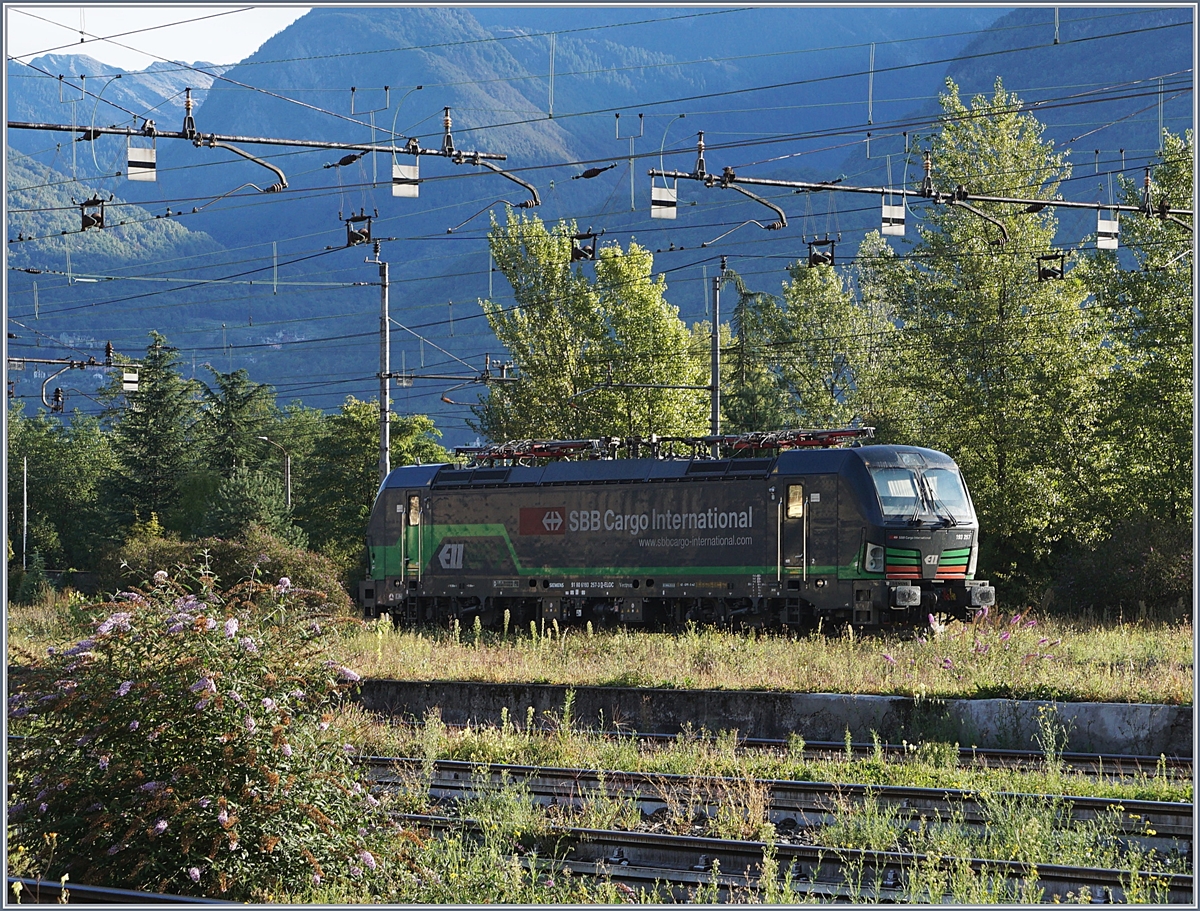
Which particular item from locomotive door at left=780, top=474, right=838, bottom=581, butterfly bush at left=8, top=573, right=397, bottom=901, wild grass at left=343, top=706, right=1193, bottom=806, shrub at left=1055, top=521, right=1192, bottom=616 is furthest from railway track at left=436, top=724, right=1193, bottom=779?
shrub at left=1055, top=521, right=1192, bottom=616

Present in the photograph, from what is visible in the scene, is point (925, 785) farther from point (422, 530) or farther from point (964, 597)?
point (422, 530)

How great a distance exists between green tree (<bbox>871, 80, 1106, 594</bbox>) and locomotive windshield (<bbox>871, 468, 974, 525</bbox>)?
9.72m

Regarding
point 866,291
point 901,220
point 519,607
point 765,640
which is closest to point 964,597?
point 765,640

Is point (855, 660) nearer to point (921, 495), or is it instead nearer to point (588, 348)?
point (921, 495)

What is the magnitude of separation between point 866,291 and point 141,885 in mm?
60985

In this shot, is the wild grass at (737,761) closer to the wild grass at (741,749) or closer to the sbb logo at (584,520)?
the wild grass at (741,749)

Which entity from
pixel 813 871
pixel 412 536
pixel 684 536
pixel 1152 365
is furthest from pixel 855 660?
pixel 1152 365

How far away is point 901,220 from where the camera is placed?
20.8 m

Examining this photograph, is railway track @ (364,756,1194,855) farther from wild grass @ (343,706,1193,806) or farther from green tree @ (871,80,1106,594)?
green tree @ (871,80,1106,594)

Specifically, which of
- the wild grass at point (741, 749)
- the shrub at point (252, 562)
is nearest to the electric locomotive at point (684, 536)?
the wild grass at point (741, 749)

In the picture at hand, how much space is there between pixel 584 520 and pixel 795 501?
191 inches

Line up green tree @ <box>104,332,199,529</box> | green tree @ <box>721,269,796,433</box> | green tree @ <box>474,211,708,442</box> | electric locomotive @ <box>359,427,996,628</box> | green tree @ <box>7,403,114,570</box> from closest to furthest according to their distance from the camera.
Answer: electric locomotive @ <box>359,427,996,628</box> < green tree @ <box>474,211,708,442</box> < green tree @ <box>104,332,199,529</box> < green tree @ <box>721,269,796,433</box> < green tree @ <box>7,403,114,570</box>

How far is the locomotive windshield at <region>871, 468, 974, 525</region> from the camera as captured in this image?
78.8 ft

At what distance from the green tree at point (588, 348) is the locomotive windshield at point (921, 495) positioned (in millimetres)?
23117
